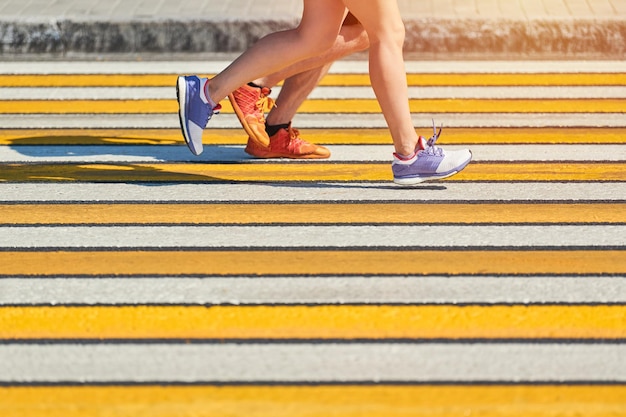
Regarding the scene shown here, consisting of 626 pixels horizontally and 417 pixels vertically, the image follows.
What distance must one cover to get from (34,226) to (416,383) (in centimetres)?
207

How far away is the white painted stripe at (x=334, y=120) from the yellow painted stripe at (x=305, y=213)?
150 centimetres

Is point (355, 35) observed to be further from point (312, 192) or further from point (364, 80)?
point (364, 80)

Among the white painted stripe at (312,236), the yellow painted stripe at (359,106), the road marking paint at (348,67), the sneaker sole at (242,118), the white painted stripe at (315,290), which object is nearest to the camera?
the white painted stripe at (315,290)

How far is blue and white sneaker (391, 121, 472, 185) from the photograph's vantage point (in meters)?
5.76

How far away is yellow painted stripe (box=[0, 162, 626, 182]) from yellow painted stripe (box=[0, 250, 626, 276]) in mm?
1101

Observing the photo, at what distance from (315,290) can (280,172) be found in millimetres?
1683

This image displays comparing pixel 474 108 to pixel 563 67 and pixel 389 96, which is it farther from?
pixel 389 96

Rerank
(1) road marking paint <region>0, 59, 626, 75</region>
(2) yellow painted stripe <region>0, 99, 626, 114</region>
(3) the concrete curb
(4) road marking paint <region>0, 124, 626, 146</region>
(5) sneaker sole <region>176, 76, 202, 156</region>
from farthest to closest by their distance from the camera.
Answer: (3) the concrete curb < (1) road marking paint <region>0, 59, 626, 75</region> < (2) yellow painted stripe <region>0, 99, 626, 114</region> < (4) road marking paint <region>0, 124, 626, 146</region> < (5) sneaker sole <region>176, 76, 202, 156</region>

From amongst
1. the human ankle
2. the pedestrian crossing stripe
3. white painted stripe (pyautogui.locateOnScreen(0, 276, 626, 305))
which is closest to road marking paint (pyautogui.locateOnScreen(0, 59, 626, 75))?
the human ankle

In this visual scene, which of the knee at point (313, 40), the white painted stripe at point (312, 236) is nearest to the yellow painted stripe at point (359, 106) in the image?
the knee at point (313, 40)

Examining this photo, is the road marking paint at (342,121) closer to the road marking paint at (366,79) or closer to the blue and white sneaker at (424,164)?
the road marking paint at (366,79)

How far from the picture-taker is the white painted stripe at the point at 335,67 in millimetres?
8242

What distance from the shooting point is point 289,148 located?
6.36 m
